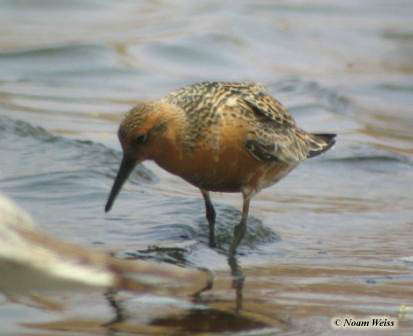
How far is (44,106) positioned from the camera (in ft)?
42.1

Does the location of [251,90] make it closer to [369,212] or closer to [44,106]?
[369,212]

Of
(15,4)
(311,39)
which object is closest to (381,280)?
(311,39)

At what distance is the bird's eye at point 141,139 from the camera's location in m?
7.73

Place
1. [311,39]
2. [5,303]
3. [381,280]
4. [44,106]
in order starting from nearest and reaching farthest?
[5,303] → [381,280] → [44,106] → [311,39]

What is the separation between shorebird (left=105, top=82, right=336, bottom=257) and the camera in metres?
7.82

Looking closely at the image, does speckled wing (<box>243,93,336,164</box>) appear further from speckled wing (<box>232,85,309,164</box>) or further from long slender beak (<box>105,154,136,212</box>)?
long slender beak (<box>105,154,136,212</box>)

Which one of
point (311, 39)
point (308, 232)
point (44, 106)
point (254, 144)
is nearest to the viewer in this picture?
point (254, 144)

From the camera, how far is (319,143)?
940 centimetres

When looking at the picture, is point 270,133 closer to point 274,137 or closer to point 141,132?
point 274,137

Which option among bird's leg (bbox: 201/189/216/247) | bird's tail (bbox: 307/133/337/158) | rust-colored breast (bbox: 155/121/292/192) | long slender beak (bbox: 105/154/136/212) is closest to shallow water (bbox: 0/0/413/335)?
bird's leg (bbox: 201/189/216/247)

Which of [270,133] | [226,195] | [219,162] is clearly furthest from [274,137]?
[226,195]

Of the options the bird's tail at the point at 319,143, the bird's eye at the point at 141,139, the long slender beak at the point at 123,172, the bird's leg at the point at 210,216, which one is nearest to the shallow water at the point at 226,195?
the bird's leg at the point at 210,216

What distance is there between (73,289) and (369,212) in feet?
17.9

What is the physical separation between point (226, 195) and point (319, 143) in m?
1.22
